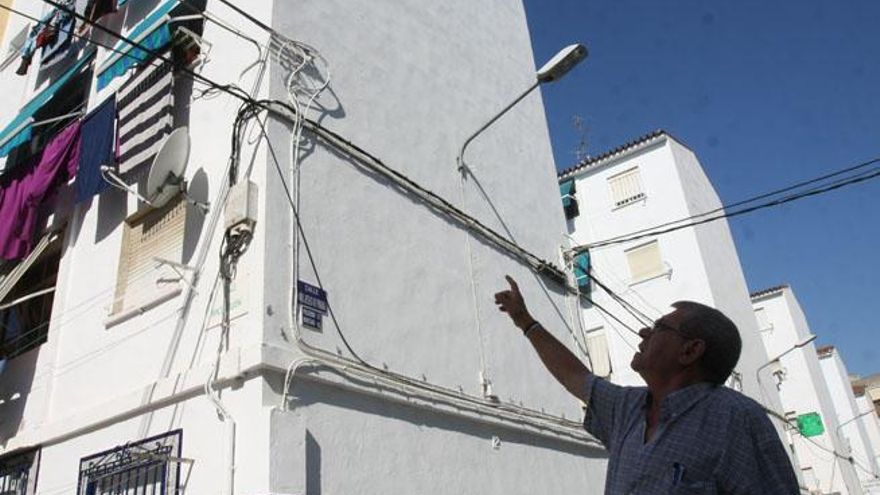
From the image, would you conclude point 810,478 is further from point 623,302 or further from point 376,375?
point 376,375

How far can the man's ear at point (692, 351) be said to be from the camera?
2385 millimetres

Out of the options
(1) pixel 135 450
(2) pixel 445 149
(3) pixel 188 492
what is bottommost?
(3) pixel 188 492

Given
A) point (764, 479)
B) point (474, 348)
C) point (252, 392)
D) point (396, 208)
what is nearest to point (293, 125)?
point (396, 208)

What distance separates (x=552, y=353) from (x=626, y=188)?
669 inches

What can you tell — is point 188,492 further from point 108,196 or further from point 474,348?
point 108,196

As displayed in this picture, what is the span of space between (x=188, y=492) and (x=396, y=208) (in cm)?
339

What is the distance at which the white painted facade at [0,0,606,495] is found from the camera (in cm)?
528

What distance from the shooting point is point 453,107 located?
908 cm

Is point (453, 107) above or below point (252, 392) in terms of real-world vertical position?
above

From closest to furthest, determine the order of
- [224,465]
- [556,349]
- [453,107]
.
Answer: [556,349]
[224,465]
[453,107]

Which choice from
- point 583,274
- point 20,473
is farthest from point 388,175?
point 583,274

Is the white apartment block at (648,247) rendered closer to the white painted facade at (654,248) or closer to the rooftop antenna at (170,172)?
the white painted facade at (654,248)

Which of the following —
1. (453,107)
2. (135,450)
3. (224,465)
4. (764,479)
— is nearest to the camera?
(764,479)

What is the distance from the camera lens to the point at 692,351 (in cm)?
240
